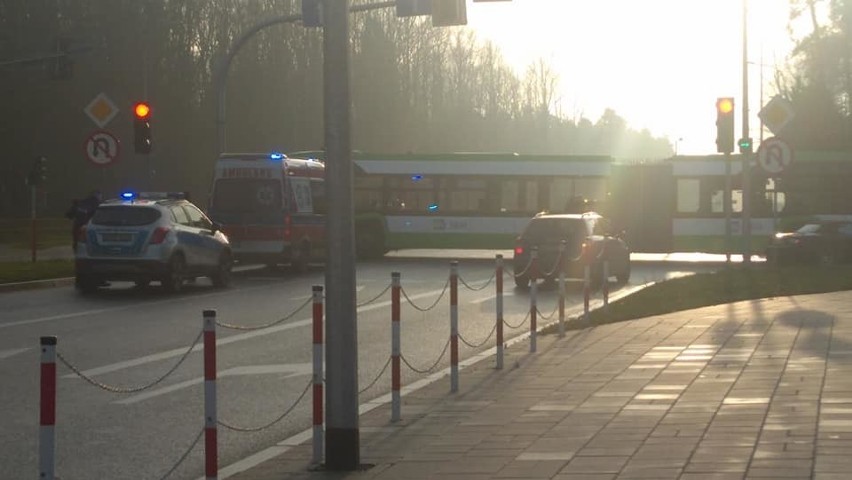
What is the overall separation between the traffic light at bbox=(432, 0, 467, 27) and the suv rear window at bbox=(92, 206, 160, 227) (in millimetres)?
10205

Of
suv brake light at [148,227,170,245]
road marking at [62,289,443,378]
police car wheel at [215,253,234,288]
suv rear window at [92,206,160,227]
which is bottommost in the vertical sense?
road marking at [62,289,443,378]

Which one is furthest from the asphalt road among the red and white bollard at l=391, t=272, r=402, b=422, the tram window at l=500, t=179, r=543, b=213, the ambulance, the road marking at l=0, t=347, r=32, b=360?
the tram window at l=500, t=179, r=543, b=213

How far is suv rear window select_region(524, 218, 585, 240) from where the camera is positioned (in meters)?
31.8

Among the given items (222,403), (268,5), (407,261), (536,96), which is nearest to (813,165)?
(407,261)

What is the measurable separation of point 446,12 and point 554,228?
514 inches

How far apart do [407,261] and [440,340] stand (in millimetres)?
24034

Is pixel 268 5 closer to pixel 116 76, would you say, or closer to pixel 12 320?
pixel 116 76

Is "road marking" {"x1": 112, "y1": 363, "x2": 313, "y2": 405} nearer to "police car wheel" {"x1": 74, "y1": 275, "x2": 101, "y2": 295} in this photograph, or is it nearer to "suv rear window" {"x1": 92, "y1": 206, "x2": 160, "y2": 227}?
"suv rear window" {"x1": 92, "y1": 206, "x2": 160, "y2": 227}

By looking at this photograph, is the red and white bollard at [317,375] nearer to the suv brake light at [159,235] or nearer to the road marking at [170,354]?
the road marking at [170,354]

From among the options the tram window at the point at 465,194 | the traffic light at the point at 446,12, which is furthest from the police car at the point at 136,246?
the tram window at the point at 465,194

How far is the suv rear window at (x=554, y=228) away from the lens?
104ft

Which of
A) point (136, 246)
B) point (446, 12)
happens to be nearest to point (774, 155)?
point (446, 12)

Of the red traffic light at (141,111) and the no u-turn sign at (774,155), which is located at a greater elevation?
the red traffic light at (141,111)

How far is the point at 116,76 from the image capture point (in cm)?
7406
